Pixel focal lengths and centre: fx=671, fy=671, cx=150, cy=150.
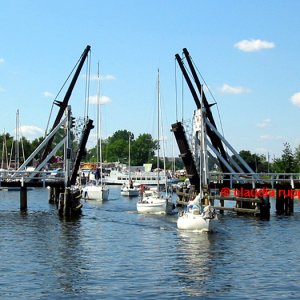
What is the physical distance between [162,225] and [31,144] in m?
147

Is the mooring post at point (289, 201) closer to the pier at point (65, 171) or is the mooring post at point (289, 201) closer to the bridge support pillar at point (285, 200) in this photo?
the bridge support pillar at point (285, 200)

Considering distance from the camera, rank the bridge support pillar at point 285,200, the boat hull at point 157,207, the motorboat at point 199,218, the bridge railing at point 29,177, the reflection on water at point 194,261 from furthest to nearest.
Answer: the bridge support pillar at point 285,200 < the bridge railing at point 29,177 < the boat hull at point 157,207 < the motorboat at point 199,218 < the reflection on water at point 194,261

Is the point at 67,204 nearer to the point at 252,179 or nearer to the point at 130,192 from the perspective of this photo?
the point at 252,179

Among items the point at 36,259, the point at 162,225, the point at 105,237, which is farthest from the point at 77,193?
the point at 36,259

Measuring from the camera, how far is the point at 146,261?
100ft


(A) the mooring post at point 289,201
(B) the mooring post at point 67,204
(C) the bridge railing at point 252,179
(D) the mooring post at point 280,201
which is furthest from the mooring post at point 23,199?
(A) the mooring post at point 289,201

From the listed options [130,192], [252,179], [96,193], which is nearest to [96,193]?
[96,193]

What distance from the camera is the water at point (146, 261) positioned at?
24.1m

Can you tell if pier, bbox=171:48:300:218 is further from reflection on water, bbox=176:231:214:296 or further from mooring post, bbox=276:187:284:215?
reflection on water, bbox=176:231:214:296

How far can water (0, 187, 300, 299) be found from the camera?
79.2 ft

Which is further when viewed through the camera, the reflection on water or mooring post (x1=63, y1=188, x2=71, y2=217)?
mooring post (x1=63, y1=188, x2=71, y2=217)

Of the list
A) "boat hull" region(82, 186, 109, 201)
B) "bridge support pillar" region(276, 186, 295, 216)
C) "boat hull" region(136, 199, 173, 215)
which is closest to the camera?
"boat hull" region(136, 199, 173, 215)

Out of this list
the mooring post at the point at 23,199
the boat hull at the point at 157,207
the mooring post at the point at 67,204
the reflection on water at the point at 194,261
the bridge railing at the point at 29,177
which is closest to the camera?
the reflection on water at the point at 194,261

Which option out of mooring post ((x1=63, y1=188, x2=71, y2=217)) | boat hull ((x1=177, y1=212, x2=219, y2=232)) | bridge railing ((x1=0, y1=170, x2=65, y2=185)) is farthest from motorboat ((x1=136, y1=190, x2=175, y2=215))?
boat hull ((x1=177, y1=212, x2=219, y2=232))
